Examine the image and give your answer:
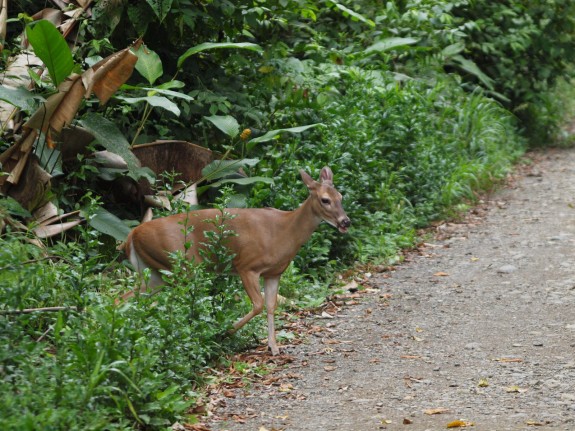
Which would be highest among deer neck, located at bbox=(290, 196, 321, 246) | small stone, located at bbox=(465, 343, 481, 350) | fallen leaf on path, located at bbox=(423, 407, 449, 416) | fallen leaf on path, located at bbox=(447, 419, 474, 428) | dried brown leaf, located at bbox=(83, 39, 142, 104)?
dried brown leaf, located at bbox=(83, 39, 142, 104)

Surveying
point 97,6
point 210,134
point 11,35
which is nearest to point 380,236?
point 210,134

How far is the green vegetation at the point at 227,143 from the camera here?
213 inches

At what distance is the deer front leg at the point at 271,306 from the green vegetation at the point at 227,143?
0.26m

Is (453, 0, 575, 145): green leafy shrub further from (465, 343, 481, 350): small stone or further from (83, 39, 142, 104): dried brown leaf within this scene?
(465, 343, 481, 350): small stone

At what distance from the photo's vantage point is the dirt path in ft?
19.1

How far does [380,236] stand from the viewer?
10.1m

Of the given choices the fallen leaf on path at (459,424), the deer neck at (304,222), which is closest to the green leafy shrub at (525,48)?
the deer neck at (304,222)

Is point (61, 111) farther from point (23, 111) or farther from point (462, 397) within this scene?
point (462, 397)

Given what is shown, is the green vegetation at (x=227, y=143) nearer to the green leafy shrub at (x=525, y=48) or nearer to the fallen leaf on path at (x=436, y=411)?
the green leafy shrub at (x=525, y=48)

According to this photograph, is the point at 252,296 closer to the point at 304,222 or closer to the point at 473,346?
the point at 304,222

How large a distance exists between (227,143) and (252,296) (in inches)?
125

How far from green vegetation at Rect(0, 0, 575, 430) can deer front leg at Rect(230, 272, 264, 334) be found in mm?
159

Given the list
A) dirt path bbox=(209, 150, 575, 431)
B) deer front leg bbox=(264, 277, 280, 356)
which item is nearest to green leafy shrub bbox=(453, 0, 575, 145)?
dirt path bbox=(209, 150, 575, 431)

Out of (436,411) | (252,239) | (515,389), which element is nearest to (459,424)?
(436,411)
